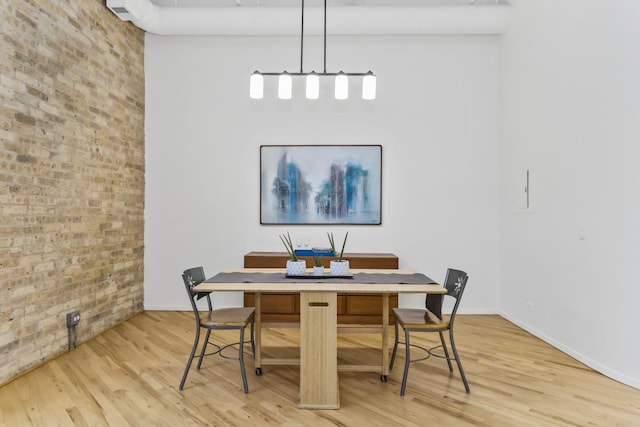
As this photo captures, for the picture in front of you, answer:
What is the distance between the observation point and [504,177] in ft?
17.6

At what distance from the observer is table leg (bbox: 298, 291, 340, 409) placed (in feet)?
9.57

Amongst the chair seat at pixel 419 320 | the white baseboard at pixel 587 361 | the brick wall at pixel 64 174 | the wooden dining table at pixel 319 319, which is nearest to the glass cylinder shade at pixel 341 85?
the wooden dining table at pixel 319 319

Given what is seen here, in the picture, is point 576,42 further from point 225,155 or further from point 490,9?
point 225,155

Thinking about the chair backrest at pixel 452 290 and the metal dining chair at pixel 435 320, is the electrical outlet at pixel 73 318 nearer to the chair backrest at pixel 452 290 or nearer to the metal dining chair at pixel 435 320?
the metal dining chair at pixel 435 320

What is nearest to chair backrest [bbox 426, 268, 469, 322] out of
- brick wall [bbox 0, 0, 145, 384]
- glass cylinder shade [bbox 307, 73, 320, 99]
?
glass cylinder shade [bbox 307, 73, 320, 99]

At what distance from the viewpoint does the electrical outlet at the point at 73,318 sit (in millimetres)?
3951

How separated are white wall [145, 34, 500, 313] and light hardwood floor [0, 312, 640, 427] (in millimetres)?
1669

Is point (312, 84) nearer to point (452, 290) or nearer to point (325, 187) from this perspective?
point (452, 290)

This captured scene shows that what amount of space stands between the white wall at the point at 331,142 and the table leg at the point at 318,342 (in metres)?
2.58

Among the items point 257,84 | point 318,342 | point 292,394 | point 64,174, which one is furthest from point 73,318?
point 257,84

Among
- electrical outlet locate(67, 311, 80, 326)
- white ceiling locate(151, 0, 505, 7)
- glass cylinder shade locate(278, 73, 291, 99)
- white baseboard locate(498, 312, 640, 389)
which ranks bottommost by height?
white baseboard locate(498, 312, 640, 389)

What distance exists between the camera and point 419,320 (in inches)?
131

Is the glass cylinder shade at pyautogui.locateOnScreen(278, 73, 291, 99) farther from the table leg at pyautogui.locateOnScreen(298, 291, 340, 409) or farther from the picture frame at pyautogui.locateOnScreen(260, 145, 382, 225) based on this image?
the picture frame at pyautogui.locateOnScreen(260, 145, 382, 225)

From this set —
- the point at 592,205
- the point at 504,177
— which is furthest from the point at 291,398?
the point at 504,177
